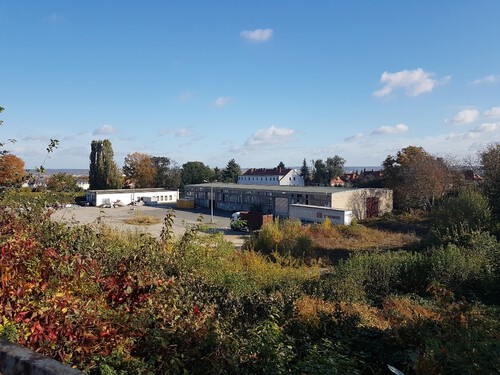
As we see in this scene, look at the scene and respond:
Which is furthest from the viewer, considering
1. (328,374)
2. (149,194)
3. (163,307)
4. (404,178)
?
(149,194)

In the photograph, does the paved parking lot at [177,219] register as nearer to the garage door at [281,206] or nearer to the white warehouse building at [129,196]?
the white warehouse building at [129,196]

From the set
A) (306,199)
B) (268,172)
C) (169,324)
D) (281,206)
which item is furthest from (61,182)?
(268,172)

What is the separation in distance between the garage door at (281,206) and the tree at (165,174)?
33.6 metres

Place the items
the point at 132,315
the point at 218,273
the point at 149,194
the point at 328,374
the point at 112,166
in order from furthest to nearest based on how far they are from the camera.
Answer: the point at 112,166, the point at 149,194, the point at 218,273, the point at 132,315, the point at 328,374

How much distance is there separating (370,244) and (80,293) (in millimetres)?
22373

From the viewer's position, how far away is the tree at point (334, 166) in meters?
77.6

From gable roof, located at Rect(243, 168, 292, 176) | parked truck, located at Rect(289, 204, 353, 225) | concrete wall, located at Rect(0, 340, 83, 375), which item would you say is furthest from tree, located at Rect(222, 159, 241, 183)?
concrete wall, located at Rect(0, 340, 83, 375)

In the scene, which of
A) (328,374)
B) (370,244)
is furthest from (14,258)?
(370,244)

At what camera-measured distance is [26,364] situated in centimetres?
201

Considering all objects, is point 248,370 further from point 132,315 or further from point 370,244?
point 370,244

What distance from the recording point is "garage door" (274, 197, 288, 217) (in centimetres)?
3885

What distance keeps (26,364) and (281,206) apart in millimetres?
37609

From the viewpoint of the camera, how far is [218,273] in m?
9.77

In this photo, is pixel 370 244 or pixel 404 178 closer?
→ pixel 370 244
